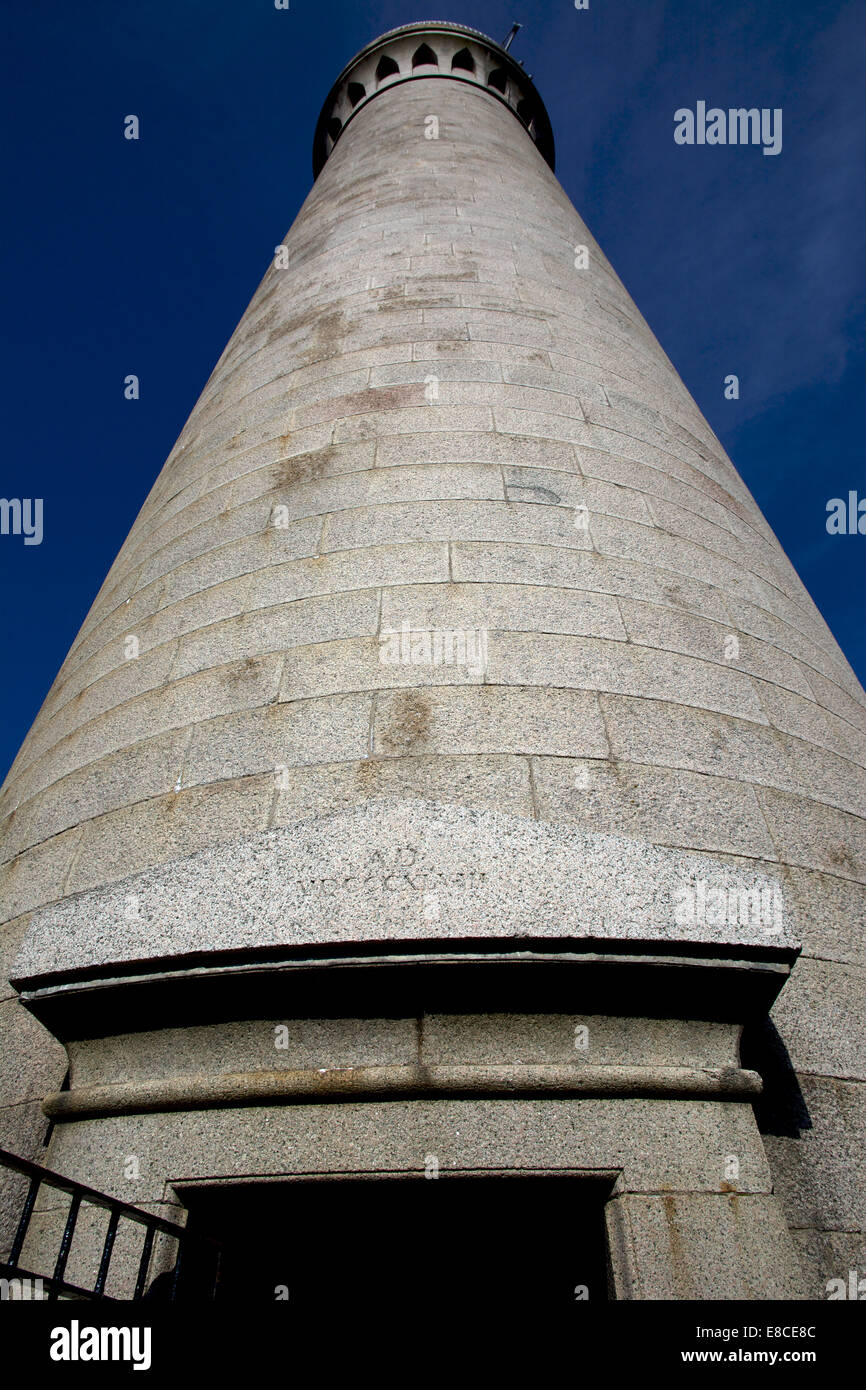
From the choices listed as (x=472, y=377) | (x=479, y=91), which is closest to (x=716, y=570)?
(x=472, y=377)

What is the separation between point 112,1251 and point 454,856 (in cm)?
155

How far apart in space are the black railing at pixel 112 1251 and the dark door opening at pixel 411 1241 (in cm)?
8

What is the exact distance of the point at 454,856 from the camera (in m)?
2.72

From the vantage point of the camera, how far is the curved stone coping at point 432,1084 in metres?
2.53

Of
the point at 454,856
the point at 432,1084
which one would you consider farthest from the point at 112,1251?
the point at 454,856

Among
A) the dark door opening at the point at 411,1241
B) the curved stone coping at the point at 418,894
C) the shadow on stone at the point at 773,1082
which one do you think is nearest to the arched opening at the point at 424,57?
the curved stone coping at the point at 418,894

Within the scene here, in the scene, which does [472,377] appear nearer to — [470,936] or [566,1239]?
[470,936]

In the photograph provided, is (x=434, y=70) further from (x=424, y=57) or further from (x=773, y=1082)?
(x=773, y=1082)

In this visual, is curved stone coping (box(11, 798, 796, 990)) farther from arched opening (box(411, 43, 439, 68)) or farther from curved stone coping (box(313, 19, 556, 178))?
arched opening (box(411, 43, 439, 68))

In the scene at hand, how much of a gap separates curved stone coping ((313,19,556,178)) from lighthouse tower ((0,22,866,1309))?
10.00m

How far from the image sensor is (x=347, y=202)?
8516 mm

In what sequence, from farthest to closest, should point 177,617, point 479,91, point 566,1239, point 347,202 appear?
point 479,91 → point 347,202 → point 177,617 → point 566,1239

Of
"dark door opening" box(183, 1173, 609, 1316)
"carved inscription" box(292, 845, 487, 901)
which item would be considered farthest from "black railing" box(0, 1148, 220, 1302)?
"carved inscription" box(292, 845, 487, 901)

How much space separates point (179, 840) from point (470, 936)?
1457 millimetres
